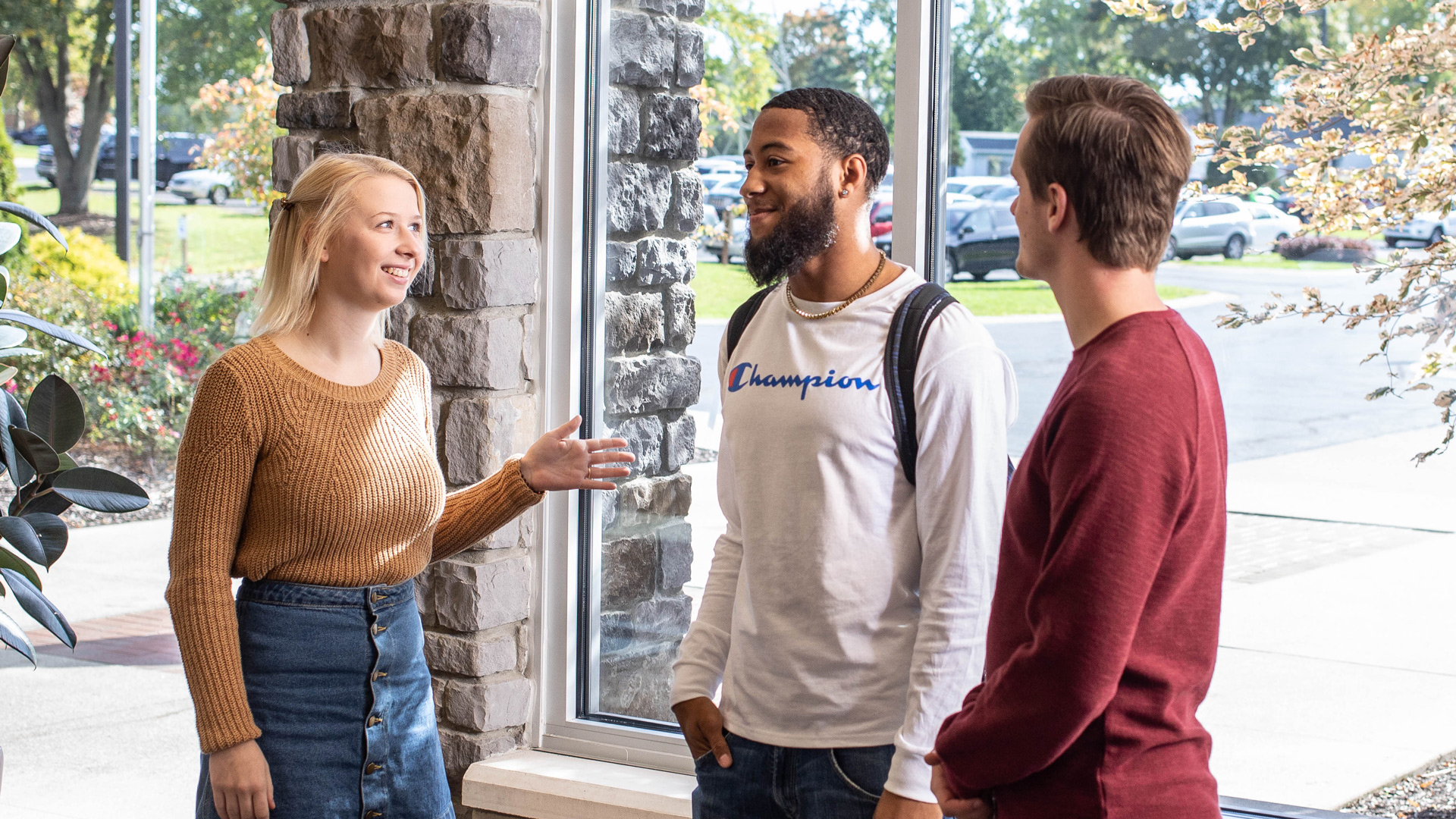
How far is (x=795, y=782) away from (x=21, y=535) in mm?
1344

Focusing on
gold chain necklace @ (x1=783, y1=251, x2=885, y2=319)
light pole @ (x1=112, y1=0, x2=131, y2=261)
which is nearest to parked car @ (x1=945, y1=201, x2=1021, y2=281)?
gold chain necklace @ (x1=783, y1=251, x2=885, y2=319)

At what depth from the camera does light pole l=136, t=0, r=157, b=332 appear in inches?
348

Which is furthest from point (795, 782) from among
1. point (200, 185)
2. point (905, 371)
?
point (200, 185)

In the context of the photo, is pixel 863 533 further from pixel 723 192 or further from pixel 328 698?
pixel 723 192

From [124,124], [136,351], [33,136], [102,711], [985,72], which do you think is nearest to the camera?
[985,72]

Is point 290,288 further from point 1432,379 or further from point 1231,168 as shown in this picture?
point 1432,379

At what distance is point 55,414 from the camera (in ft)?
6.90

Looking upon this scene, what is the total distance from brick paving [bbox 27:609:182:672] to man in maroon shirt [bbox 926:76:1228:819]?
4.34 meters

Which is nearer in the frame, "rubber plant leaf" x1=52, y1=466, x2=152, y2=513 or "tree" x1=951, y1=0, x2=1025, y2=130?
"rubber plant leaf" x1=52, y1=466, x2=152, y2=513

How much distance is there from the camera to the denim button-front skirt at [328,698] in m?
1.63

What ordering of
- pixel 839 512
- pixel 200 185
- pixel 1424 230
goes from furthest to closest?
1. pixel 200 185
2. pixel 1424 230
3. pixel 839 512

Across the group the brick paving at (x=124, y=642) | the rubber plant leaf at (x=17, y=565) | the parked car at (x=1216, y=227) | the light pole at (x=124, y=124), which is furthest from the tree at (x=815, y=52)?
the light pole at (x=124, y=124)

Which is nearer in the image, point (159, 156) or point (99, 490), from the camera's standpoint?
point (99, 490)

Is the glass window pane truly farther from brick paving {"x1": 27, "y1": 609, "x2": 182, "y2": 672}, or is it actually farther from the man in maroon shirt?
brick paving {"x1": 27, "y1": 609, "x2": 182, "y2": 672}
